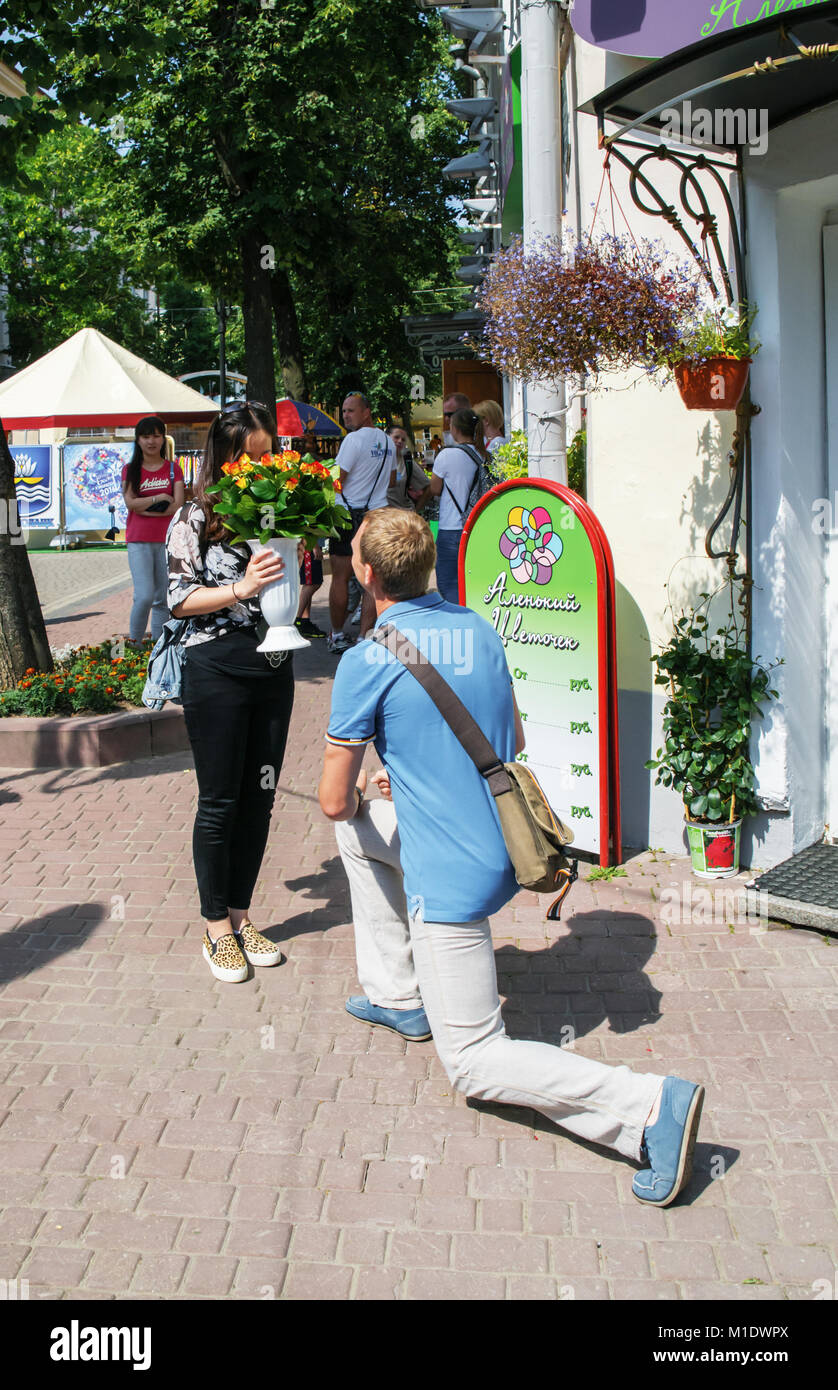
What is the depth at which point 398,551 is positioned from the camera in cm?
339

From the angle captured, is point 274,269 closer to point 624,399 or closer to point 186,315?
point 624,399

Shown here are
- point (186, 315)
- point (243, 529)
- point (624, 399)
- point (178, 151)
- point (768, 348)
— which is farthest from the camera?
point (186, 315)

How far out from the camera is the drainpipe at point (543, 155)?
575cm

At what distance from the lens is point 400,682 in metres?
3.34

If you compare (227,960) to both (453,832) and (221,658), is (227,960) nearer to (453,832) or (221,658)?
(221,658)

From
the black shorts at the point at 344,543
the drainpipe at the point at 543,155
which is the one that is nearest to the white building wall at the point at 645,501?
the drainpipe at the point at 543,155

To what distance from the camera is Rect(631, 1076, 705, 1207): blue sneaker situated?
10.4 feet

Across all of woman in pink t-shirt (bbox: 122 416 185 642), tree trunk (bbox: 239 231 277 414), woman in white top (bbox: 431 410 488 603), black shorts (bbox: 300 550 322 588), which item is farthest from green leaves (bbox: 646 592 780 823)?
tree trunk (bbox: 239 231 277 414)

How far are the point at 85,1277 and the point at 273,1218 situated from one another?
0.50 metres

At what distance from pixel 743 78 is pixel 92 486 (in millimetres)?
22016

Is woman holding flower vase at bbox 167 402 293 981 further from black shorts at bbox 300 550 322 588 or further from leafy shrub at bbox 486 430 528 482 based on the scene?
black shorts at bbox 300 550 322 588

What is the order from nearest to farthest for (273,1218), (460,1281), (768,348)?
(460,1281)
(273,1218)
(768,348)

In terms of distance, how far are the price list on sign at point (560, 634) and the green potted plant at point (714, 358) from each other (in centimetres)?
74

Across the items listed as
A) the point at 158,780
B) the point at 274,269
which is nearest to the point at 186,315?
the point at 274,269
